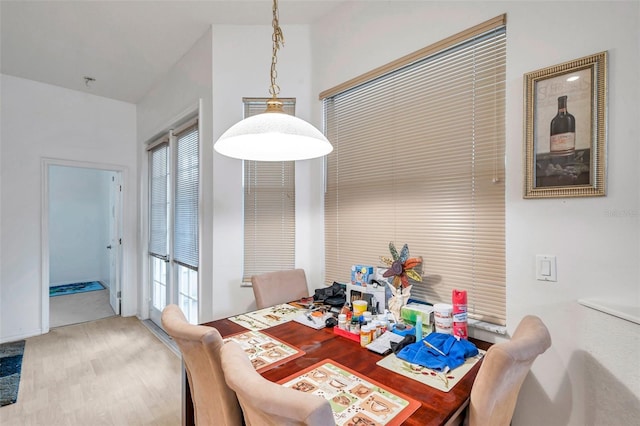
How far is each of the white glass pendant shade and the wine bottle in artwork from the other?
37.5 inches

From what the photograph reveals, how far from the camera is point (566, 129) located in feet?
3.84

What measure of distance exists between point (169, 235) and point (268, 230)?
1675 mm

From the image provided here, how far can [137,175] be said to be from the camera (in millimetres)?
4043

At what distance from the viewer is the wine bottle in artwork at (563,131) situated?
3.79 feet

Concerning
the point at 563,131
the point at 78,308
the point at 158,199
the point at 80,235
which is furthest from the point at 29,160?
the point at 563,131

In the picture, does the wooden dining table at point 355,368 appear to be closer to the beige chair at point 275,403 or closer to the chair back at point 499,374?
the chair back at point 499,374

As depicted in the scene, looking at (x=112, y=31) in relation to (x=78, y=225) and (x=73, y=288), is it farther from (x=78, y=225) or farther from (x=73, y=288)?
(x=73, y=288)

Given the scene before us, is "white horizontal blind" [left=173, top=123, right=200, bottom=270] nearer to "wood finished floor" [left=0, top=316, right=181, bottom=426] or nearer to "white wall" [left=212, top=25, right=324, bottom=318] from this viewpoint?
"white wall" [left=212, top=25, right=324, bottom=318]

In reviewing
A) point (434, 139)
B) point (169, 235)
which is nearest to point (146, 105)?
point (169, 235)

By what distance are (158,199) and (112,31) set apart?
1912 millimetres

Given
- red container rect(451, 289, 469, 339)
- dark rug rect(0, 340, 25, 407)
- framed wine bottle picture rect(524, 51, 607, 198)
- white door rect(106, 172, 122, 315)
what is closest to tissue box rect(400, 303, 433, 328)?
red container rect(451, 289, 469, 339)

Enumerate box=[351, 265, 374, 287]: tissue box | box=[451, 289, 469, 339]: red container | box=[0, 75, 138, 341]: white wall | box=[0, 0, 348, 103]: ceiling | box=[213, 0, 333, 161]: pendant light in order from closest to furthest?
box=[213, 0, 333, 161]: pendant light
box=[451, 289, 469, 339]: red container
box=[351, 265, 374, 287]: tissue box
box=[0, 0, 348, 103]: ceiling
box=[0, 75, 138, 341]: white wall

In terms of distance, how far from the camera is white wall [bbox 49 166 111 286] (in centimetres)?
545

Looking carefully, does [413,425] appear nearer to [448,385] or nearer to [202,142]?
[448,385]
